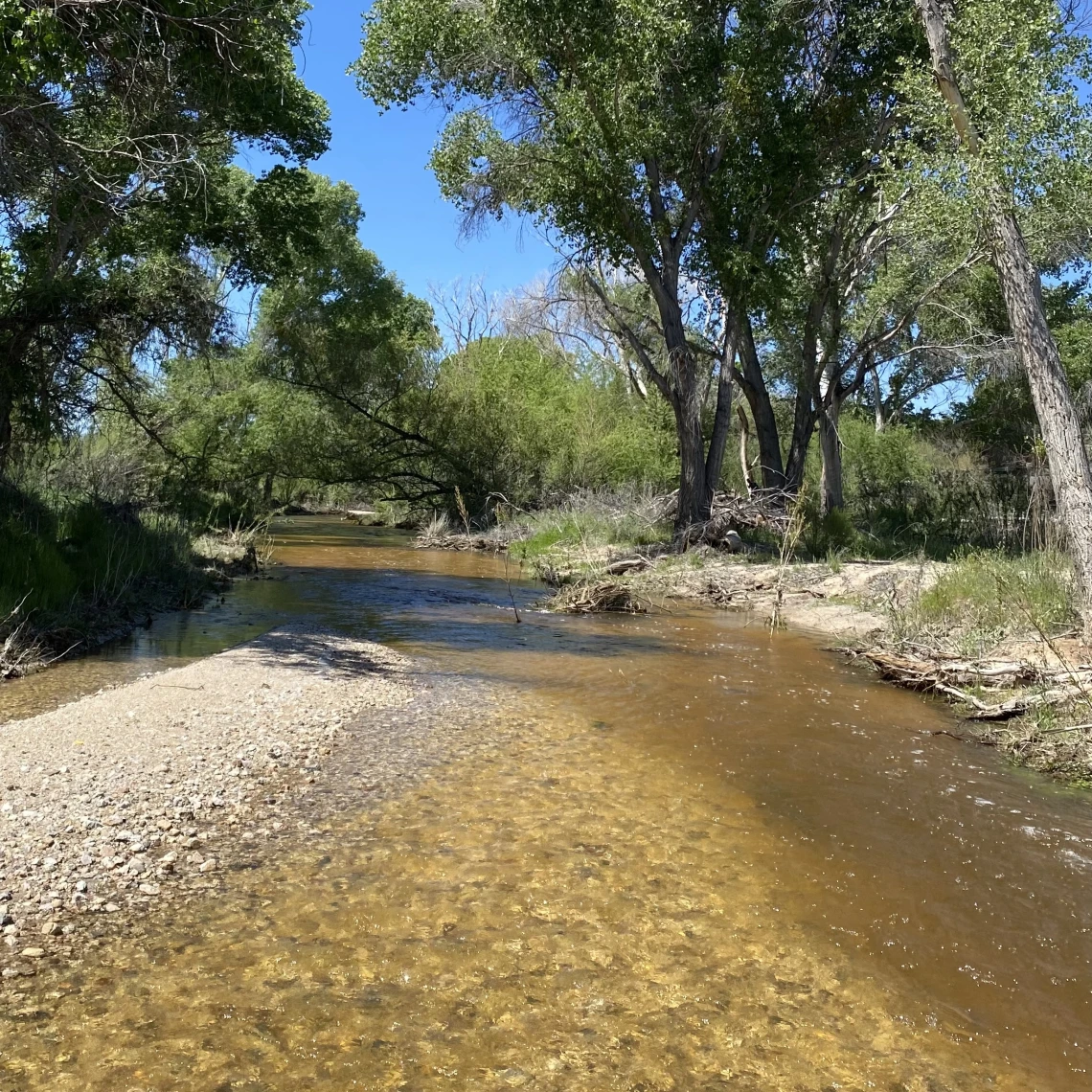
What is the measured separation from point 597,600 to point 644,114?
30.5 ft

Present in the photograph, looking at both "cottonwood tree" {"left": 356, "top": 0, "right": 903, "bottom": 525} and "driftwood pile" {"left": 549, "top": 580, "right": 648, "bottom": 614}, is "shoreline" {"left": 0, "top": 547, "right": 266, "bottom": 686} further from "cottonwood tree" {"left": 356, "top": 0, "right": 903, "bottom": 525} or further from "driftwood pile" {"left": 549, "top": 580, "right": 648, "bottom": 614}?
"cottonwood tree" {"left": 356, "top": 0, "right": 903, "bottom": 525}

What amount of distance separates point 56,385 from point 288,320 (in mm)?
24753

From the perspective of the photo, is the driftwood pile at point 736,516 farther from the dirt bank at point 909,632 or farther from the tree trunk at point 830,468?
the tree trunk at point 830,468

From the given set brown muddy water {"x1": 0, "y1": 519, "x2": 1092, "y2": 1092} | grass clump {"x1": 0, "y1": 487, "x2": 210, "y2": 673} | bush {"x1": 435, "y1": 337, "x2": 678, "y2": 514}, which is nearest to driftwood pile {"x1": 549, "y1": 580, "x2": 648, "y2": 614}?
grass clump {"x1": 0, "y1": 487, "x2": 210, "y2": 673}

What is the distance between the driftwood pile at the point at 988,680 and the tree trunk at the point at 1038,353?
122 cm

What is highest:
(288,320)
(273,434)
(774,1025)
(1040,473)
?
(288,320)

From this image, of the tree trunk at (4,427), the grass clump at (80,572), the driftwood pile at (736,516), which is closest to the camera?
the grass clump at (80,572)

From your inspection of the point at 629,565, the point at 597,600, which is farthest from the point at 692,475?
the point at 597,600

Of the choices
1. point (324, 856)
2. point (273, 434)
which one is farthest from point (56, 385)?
point (273, 434)

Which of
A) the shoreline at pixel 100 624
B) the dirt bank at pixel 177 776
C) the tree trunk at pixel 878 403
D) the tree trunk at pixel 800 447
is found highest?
the tree trunk at pixel 878 403

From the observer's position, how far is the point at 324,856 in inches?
185

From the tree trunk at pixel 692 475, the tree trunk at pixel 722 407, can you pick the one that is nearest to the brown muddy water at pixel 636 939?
the tree trunk at pixel 692 475

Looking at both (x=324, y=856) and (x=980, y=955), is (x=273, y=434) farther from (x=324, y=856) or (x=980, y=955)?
(x=980, y=955)

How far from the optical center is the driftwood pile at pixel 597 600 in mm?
13664
